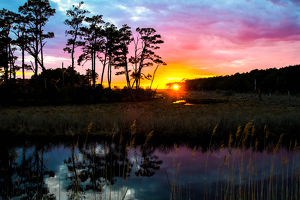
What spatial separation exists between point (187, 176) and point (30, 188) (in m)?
5.04

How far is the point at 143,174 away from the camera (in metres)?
8.05

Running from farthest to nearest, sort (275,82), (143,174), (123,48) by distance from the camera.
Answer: (275,82), (123,48), (143,174)

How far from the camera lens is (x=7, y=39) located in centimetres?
3478

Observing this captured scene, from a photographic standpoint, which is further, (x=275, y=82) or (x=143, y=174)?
(x=275, y=82)

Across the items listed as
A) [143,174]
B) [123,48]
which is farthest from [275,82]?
[143,174]

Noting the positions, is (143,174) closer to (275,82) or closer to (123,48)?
(123,48)

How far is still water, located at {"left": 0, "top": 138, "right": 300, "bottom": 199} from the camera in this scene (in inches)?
236

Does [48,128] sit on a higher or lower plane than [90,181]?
higher

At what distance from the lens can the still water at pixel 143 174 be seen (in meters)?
6.00

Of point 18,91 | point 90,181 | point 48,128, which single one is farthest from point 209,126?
point 18,91

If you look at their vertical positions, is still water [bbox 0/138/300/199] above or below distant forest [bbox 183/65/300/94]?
below

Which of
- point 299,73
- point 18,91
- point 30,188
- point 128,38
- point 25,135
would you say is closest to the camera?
point 30,188

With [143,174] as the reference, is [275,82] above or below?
above

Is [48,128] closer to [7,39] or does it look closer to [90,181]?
[90,181]
